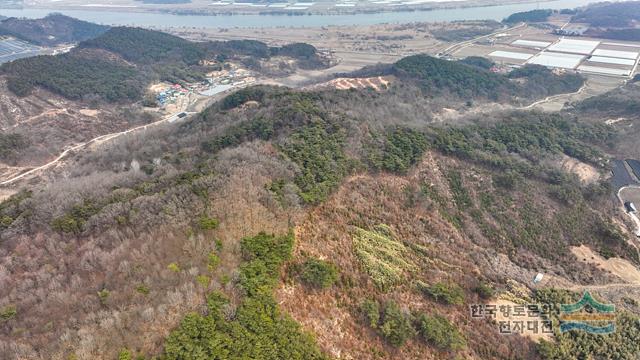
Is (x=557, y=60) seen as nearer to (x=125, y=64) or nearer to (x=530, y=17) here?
(x=530, y=17)

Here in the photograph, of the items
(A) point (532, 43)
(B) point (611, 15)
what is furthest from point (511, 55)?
(B) point (611, 15)

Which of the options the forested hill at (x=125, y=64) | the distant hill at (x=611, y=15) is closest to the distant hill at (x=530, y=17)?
the distant hill at (x=611, y=15)

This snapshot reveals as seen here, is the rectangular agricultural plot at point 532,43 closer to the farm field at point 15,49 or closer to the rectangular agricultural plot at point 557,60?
the rectangular agricultural plot at point 557,60

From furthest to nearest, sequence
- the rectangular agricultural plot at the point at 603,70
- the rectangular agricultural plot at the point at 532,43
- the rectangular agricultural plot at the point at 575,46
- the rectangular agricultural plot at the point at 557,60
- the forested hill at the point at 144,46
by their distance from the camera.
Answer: the rectangular agricultural plot at the point at 532,43 → the rectangular agricultural plot at the point at 575,46 → the forested hill at the point at 144,46 → the rectangular agricultural plot at the point at 557,60 → the rectangular agricultural plot at the point at 603,70

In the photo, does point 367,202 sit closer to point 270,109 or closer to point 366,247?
point 366,247

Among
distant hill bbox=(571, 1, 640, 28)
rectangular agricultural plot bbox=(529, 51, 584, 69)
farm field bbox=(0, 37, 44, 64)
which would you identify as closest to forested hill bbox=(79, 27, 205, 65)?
farm field bbox=(0, 37, 44, 64)

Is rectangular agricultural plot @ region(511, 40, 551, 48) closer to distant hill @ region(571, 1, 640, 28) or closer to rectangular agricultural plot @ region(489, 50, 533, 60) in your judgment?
rectangular agricultural plot @ region(489, 50, 533, 60)
